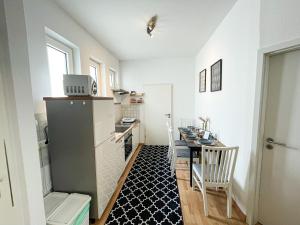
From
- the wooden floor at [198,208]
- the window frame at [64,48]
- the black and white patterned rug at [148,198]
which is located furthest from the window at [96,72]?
the wooden floor at [198,208]

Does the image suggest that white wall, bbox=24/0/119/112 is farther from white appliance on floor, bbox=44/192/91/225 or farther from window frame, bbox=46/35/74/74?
white appliance on floor, bbox=44/192/91/225

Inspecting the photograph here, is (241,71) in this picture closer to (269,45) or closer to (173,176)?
(269,45)

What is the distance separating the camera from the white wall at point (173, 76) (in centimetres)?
450

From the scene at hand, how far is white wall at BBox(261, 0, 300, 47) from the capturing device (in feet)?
4.03

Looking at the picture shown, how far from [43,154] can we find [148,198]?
1.52 m

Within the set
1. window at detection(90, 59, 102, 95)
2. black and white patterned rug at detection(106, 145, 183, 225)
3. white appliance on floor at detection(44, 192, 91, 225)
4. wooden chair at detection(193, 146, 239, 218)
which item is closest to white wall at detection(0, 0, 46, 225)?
white appliance on floor at detection(44, 192, 91, 225)

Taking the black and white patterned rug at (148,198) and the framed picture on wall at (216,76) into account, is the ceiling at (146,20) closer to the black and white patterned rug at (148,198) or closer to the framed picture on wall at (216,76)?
the framed picture on wall at (216,76)

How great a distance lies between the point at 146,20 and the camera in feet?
7.47

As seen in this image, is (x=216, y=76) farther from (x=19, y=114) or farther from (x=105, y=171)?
(x=19, y=114)

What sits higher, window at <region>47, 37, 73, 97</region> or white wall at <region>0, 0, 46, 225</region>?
window at <region>47, 37, 73, 97</region>

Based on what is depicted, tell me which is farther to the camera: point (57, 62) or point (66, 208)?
point (57, 62)

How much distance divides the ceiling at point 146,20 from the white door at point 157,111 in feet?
4.50

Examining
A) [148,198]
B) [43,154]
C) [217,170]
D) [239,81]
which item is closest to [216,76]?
[239,81]

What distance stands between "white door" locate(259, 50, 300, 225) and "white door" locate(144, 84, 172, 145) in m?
3.10
